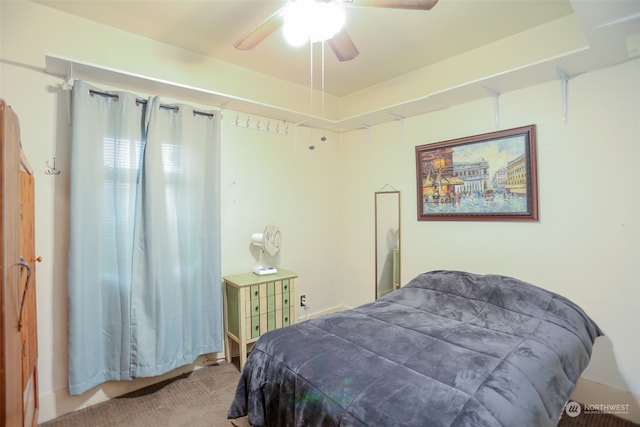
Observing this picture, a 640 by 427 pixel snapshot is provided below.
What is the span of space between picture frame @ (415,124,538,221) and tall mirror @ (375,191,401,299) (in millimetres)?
311

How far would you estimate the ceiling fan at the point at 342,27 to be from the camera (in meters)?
1.52

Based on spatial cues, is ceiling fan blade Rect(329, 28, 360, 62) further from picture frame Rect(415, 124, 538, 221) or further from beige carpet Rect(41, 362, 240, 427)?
beige carpet Rect(41, 362, 240, 427)

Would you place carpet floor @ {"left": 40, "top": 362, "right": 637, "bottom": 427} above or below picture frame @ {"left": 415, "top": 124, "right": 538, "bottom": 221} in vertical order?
below

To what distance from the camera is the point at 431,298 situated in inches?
95.1

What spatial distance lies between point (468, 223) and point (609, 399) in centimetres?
150

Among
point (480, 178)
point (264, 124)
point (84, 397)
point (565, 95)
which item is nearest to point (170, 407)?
A: point (84, 397)

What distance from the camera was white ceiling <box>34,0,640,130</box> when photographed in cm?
184

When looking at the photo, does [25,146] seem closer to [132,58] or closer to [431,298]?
[132,58]

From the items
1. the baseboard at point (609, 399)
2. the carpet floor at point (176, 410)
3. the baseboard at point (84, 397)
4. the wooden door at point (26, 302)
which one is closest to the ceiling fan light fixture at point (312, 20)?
the wooden door at point (26, 302)

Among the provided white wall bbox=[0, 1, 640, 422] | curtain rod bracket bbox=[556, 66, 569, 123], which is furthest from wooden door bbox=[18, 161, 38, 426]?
curtain rod bracket bbox=[556, 66, 569, 123]

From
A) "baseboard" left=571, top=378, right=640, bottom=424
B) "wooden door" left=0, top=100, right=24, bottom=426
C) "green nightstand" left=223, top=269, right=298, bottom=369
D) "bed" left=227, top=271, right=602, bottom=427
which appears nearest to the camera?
"wooden door" left=0, top=100, right=24, bottom=426

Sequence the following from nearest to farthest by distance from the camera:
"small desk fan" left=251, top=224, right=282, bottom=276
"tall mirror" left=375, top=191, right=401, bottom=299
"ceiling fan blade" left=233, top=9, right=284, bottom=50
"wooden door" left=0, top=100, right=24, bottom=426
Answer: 1. "wooden door" left=0, top=100, right=24, bottom=426
2. "ceiling fan blade" left=233, top=9, right=284, bottom=50
3. "small desk fan" left=251, top=224, right=282, bottom=276
4. "tall mirror" left=375, top=191, right=401, bottom=299

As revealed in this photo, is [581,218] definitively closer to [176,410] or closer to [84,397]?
[176,410]

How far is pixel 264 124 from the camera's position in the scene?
3.23 meters
